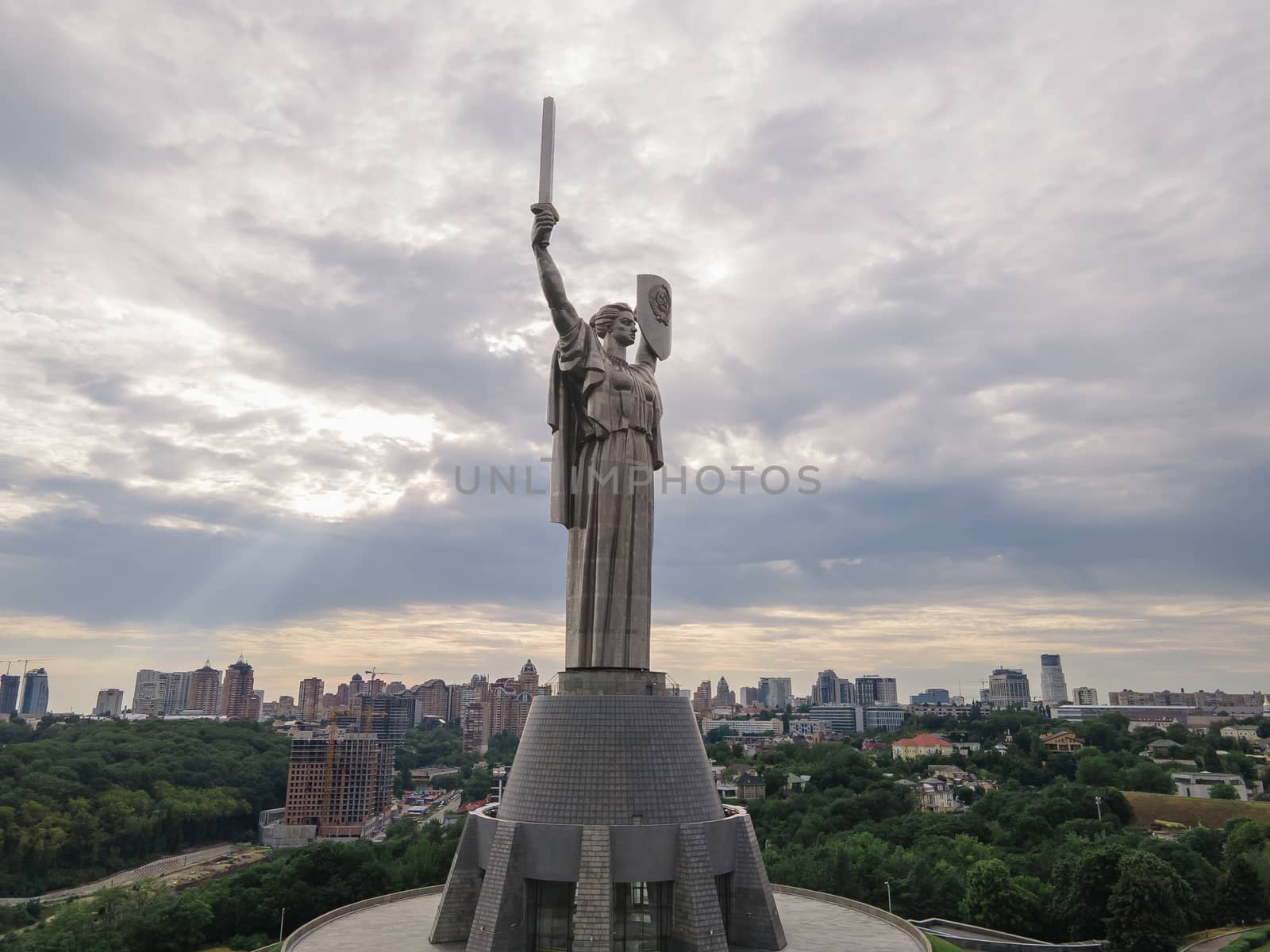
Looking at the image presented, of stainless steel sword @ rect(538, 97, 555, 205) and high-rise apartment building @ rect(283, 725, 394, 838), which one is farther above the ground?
stainless steel sword @ rect(538, 97, 555, 205)

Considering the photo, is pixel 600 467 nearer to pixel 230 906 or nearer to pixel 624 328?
Result: pixel 624 328

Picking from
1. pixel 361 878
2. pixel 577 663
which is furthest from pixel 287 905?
pixel 577 663

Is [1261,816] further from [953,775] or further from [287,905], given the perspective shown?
[287,905]

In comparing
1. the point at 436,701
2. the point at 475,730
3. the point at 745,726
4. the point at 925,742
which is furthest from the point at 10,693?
the point at 925,742

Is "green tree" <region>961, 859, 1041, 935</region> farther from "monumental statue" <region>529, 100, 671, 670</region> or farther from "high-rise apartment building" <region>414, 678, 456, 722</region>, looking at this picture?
"high-rise apartment building" <region>414, 678, 456, 722</region>

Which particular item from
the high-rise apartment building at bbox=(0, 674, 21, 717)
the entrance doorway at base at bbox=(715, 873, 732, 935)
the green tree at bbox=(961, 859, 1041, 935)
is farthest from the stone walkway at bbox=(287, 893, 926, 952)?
the high-rise apartment building at bbox=(0, 674, 21, 717)
